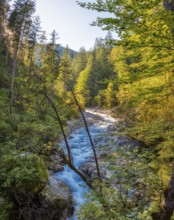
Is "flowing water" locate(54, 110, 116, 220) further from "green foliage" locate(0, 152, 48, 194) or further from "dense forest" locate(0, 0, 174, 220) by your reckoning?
"green foliage" locate(0, 152, 48, 194)

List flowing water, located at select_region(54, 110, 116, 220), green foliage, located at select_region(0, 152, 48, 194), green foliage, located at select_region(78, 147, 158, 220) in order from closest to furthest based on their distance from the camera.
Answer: green foliage, located at select_region(78, 147, 158, 220)
green foliage, located at select_region(0, 152, 48, 194)
flowing water, located at select_region(54, 110, 116, 220)

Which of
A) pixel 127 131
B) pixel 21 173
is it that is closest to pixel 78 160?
pixel 21 173

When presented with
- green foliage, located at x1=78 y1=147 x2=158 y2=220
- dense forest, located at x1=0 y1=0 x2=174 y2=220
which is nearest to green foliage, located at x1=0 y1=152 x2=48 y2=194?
dense forest, located at x1=0 y1=0 x2=174 y2=220

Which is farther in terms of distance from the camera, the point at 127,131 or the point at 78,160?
the point at 78,160

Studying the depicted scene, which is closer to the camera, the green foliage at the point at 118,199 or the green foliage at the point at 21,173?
the green foliage at the point at 118,199

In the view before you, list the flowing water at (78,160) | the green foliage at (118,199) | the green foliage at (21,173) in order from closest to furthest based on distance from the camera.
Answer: the green foliage at (118,199)
the green foliage at (21,173)
the flowing water at (78,160)

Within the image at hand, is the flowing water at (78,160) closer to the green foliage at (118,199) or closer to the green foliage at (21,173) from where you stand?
the green foliage at (118,199)

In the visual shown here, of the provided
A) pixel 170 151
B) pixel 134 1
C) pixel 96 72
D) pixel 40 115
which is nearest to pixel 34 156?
pixel 170 151

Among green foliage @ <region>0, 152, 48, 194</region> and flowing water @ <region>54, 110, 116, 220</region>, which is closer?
green foliage @ <region>0, 152, 48, 194</region>

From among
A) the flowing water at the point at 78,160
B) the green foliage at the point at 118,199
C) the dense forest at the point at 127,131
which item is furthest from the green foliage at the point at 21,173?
the green foliage at the point at 118,199

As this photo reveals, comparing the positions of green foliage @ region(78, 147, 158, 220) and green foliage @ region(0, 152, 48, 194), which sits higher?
green foliage @ region(78, 147, 158, 220)

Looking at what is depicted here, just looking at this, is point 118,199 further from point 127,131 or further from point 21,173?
point 21,173

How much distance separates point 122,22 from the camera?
4301 millimetres

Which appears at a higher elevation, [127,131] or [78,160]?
[127,131]
